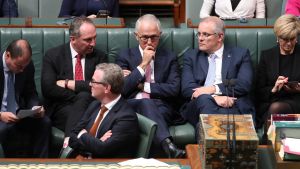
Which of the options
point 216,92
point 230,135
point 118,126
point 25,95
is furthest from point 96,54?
point 230,135

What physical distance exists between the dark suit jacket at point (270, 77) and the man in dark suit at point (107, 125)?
1326 mm

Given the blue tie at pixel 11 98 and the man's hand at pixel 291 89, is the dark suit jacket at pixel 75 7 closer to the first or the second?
the blue tie at pixel 11 98

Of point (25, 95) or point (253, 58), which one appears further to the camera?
point (253, 58)

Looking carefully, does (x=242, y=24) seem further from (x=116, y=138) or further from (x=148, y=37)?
(x=116, y=138)

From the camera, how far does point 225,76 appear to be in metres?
4.88

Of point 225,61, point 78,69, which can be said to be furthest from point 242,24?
point 78,69

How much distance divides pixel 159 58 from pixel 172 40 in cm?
24

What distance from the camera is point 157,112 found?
15.2 feet

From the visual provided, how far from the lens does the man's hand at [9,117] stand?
4410mm

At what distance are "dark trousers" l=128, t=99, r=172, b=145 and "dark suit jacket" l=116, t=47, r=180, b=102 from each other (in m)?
Result: 0.08

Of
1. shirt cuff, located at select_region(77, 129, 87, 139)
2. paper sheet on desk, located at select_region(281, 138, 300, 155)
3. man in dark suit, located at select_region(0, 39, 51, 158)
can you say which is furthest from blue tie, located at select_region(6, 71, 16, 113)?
paper sheet on desk, located at select_region(281, 138, 300, 155)

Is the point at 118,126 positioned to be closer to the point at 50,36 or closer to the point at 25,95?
the point at 25,95

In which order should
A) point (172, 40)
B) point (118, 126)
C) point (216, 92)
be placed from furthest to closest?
point (172, 40), point (216, 92), point (118, 126)

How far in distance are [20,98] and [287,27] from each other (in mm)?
1877
